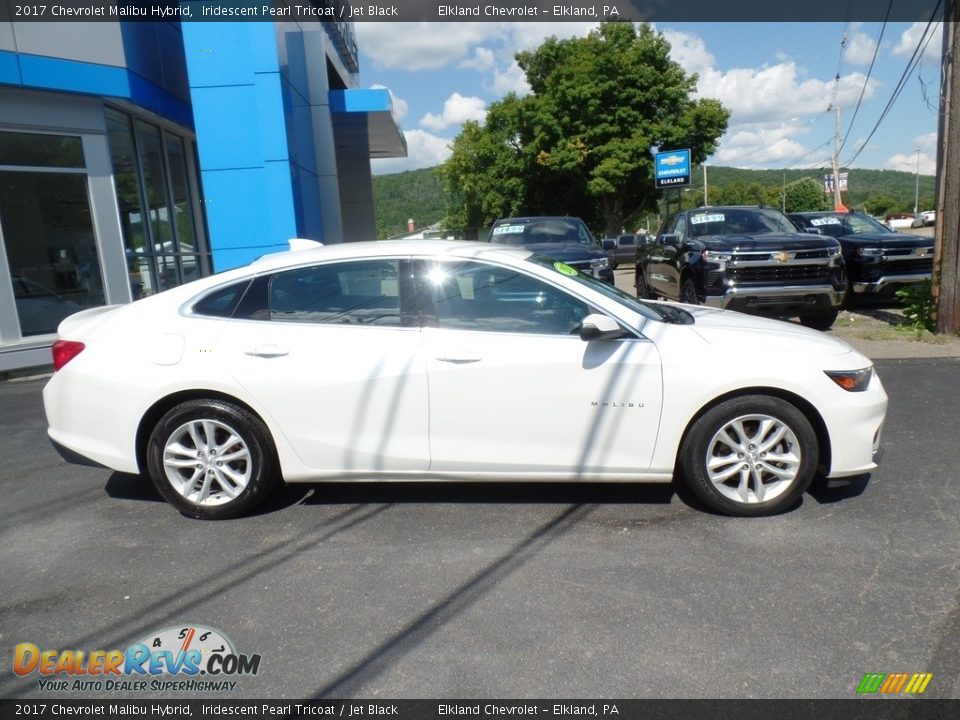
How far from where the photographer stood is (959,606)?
3.11 m

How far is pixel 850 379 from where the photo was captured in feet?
13.1

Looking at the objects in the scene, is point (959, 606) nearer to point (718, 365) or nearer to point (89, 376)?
point (718, 365)

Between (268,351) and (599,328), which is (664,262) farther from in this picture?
(268,351)

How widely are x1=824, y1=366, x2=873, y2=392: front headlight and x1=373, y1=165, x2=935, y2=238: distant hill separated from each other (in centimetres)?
7400

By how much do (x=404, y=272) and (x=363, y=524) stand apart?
4.81 feet

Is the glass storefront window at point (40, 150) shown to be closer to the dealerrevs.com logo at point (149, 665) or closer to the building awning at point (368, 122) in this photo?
the building awning at point (368, 122)

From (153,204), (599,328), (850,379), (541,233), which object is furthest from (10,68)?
(850,379)

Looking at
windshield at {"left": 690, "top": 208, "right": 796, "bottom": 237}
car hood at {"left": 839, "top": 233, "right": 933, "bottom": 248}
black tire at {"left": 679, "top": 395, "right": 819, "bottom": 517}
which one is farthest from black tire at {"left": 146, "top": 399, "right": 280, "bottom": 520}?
car hood at {"left": 839, "top": 233, "right": 933, "bottom": 248}

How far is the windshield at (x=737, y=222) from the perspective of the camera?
34.8 feet

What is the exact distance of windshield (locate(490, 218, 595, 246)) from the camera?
455 inches

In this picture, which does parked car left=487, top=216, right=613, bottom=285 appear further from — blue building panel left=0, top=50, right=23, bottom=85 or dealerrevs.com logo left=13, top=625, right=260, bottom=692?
dealerrevs.com logo left=13, top=625, right=260, bottom=692

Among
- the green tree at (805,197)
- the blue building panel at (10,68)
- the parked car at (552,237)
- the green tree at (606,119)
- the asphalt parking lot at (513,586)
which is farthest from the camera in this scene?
the green tree at (805,197)

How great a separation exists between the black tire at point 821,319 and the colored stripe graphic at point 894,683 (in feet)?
27.6

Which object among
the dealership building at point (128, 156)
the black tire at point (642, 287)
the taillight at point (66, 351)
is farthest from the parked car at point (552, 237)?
the taillight at point (66, 351)
